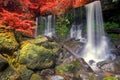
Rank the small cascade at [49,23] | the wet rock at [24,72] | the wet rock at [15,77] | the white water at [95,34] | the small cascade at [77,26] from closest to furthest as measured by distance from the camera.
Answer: the wet rock at [15,77], the wet rock at [24,72], the white water at [95,34], the small cascade at [77,26], the small cascade at [49,23]

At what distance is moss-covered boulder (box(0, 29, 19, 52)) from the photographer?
8344 millimetres

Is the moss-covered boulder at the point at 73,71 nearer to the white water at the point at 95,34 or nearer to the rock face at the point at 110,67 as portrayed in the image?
the rock face at the point at 110,67

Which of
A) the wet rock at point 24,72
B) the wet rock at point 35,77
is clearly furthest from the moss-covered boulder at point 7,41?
the wet rock at point 35,77

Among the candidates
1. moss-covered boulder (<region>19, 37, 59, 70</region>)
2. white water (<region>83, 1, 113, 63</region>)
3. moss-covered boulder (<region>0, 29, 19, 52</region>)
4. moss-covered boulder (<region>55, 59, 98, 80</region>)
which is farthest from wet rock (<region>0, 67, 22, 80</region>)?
white water (<region>83, 1, 113, 63</region>)

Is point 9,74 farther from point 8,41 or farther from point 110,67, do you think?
point 110,67

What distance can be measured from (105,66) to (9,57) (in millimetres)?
5324

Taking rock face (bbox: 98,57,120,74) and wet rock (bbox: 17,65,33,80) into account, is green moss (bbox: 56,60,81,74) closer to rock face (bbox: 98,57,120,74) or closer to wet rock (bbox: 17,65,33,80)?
wet rock (bbox: 17,65,33,80)

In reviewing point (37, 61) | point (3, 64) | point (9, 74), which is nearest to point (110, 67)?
point (37, 61)

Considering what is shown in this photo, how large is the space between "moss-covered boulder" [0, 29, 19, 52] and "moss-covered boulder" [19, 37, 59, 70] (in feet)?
1.18

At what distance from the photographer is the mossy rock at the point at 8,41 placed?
8.34 m

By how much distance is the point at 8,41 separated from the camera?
28.0 feet

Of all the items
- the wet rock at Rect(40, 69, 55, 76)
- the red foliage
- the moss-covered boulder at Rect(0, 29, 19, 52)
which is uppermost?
the red foliage

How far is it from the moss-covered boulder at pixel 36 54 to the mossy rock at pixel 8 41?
1.14 feet

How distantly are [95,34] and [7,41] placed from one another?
9203 mm
